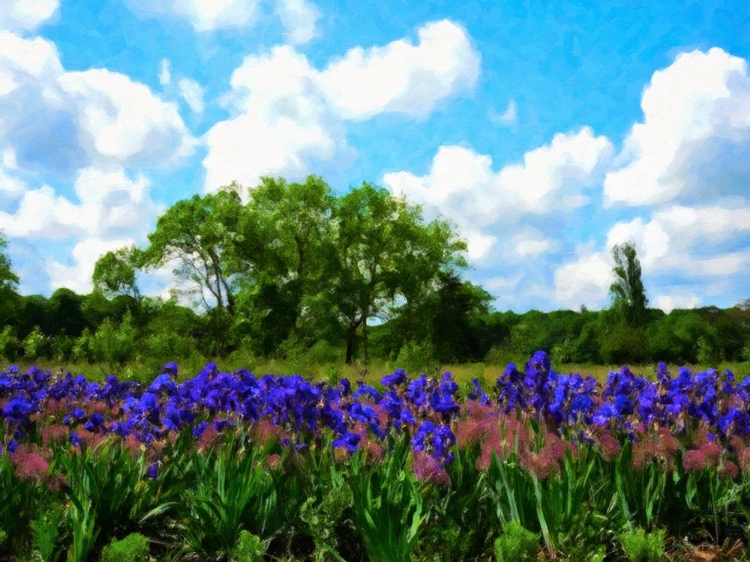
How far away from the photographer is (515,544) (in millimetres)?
3404

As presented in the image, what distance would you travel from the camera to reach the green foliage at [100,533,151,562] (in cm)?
337

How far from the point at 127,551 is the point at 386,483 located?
149 centimetres

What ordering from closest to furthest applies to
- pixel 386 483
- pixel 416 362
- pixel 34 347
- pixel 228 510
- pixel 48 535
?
pixel 48 535 → pixel 228 510 → pixel 386 483 → pixel 416 362 → pixel 34 347

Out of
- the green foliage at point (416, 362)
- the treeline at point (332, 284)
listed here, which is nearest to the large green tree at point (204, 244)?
the treeline at point (332, 284)

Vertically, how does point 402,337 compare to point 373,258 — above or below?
below

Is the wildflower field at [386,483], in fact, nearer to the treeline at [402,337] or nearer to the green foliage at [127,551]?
the green foliage at [127,551]

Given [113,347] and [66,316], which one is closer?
[113,347]

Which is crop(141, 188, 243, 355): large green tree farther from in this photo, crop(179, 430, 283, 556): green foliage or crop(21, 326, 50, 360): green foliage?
crop(179, 430, 283, 556): green foliage

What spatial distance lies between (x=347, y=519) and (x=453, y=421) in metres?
2.08

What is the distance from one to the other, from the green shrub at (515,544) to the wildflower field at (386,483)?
1 cm

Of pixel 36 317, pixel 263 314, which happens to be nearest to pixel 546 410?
pixel 263 314

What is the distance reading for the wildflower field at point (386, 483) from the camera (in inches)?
148

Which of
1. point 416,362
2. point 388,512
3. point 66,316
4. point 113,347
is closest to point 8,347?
point 113,347

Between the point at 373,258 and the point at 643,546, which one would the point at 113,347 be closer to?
the point at 373,258
